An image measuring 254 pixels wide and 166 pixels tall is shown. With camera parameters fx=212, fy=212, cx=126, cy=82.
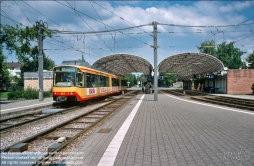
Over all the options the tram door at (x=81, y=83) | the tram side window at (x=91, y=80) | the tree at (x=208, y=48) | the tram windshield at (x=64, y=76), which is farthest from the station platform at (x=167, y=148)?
the tree at (x=208, y=48)

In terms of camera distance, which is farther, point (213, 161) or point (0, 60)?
point (0, 60)

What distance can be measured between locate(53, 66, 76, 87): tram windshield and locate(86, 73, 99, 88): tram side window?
1753mm

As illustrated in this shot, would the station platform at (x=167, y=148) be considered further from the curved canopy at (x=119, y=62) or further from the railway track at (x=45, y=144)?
the curved canopy at (x=119, y=62)

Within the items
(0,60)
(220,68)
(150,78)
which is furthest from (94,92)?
(220,68)

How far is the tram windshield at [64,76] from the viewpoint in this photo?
14398 mm

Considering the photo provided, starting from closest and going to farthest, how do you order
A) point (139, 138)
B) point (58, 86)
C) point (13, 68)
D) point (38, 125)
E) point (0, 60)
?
point (139, 138)
point (38, 125)
point (58, 86)
point (0, 60)
point (13, 68)

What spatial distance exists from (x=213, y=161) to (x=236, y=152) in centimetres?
92

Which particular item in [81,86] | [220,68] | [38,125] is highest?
[220,68]

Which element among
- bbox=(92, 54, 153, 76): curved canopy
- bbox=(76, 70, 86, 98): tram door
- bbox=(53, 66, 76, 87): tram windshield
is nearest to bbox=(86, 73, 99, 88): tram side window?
bbox=(76, 70, 86, 98): tram door

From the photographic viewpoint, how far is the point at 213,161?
425 centimetres

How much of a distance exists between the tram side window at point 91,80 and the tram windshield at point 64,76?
5.75 feet

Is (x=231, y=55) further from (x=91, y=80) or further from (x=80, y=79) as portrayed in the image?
(x=80, y=79)

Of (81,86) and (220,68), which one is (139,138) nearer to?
(81,86)

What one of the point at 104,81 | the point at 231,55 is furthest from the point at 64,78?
the point at 231,55
